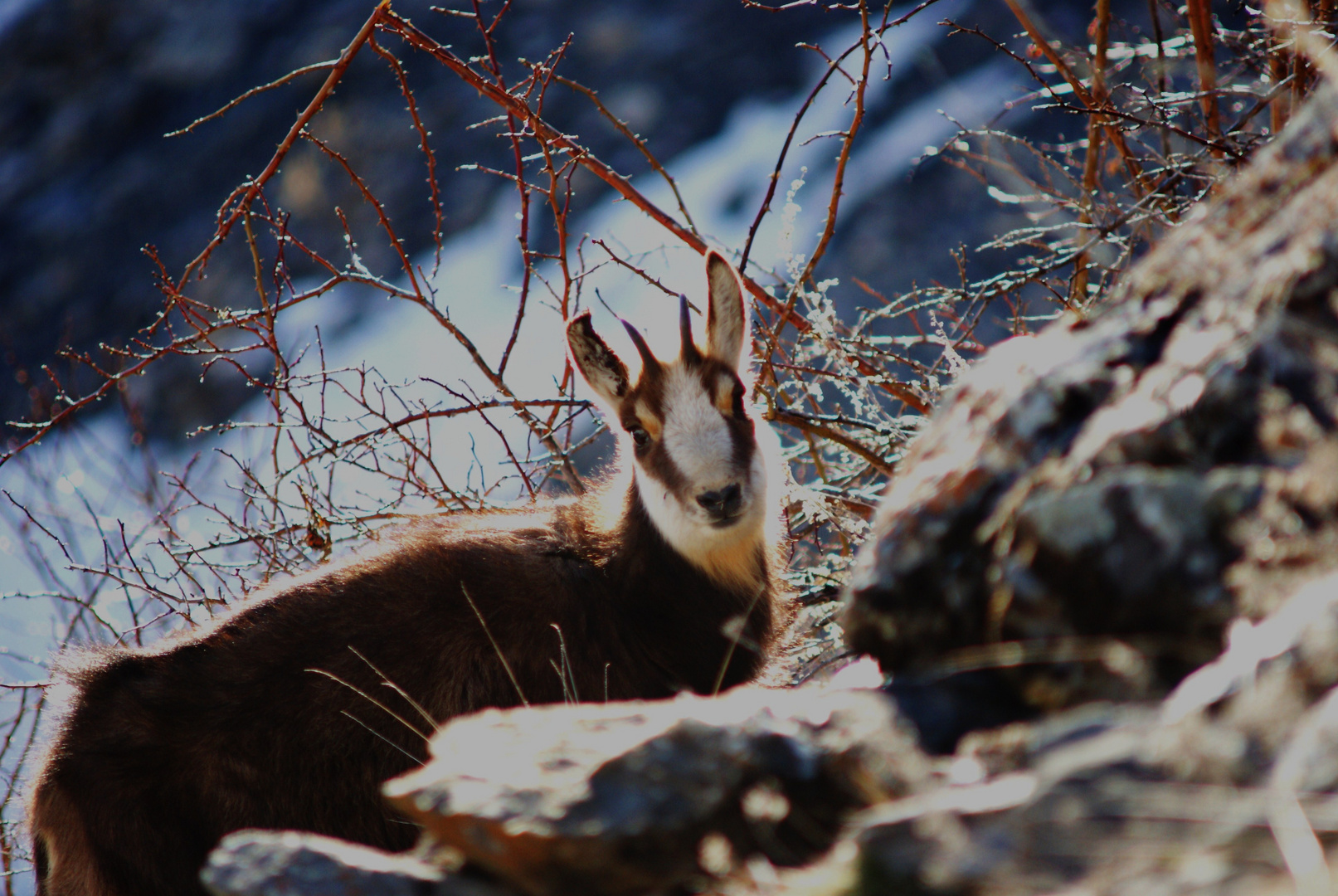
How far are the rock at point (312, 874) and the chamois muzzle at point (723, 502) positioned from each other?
2258 millimetres

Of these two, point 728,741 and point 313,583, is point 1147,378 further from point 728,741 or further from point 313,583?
point 313,583

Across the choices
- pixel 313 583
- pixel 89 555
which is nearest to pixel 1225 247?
pixel 313 583

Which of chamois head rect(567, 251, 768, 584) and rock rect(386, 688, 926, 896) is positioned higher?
chamois head rect(567, 251, 768, 584)

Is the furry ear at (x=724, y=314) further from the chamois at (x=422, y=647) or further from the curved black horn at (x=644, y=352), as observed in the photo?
the curved black horn at (x=644, y=352)

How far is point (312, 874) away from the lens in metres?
2.08

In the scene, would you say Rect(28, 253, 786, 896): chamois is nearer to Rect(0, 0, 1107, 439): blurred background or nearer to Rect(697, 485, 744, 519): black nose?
Rect(697, 485, 744, 519): black nose

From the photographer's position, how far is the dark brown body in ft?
11.4

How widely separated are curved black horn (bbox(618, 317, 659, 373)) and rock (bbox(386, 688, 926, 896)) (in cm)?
257

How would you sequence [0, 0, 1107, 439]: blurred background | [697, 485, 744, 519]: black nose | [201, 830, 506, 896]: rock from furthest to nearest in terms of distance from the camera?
[0, 0, 1107, 439]: blurred background < [697, 485, 744, 519]: black nose < [201, 830, 506, 896]: rock

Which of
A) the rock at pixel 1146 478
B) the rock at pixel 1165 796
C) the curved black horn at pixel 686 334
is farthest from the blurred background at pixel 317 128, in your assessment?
the rock at pixel 1165 796

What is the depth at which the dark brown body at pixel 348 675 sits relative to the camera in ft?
11.4

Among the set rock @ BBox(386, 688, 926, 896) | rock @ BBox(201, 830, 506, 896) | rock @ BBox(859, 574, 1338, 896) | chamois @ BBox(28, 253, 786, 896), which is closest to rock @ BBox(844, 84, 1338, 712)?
rock @ BBox(859, 574, 1338, 896)

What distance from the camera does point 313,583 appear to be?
13.3 feet

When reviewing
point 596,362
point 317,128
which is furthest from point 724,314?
point 317,128
